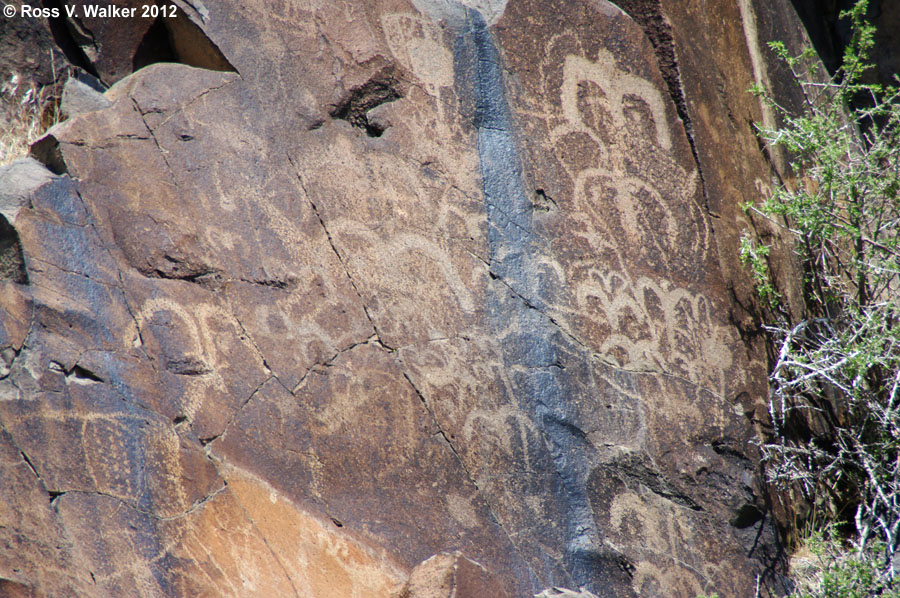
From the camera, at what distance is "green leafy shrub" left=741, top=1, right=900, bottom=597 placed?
2.48m

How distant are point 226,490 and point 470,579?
0.74 m

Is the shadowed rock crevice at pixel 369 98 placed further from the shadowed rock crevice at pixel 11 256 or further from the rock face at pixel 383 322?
the shadowed rock crevice at pixel 11 256

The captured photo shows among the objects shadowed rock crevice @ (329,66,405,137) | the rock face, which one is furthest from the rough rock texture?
shadowed rock crevice @ (329,66,405,137)

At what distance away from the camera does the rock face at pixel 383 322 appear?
6.84 ft

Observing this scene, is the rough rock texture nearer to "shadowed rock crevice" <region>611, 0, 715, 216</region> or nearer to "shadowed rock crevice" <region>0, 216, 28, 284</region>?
"shadowed rock crevice" <region>0, 216, 28, 284</region>

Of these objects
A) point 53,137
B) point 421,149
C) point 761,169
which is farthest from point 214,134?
point 761,169

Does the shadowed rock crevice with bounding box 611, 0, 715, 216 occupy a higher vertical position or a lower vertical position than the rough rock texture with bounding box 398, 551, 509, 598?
higher

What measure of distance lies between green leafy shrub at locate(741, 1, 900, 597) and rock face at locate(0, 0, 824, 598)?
0.16m

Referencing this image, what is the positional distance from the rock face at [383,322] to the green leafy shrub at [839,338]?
0.16m

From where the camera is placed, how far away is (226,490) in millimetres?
2104

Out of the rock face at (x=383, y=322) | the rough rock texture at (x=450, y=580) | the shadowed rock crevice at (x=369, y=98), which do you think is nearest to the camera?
the rough rock texture at (x=450, y=580)

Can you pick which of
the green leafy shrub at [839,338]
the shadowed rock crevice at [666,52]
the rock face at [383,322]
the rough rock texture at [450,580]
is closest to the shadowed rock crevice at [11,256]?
the rock face at [383,322]

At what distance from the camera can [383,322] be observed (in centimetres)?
228

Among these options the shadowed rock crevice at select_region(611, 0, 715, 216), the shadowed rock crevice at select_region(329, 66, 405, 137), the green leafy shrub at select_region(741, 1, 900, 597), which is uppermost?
the shadowed rock crevice at select_region(611, 0, 715, 216)
